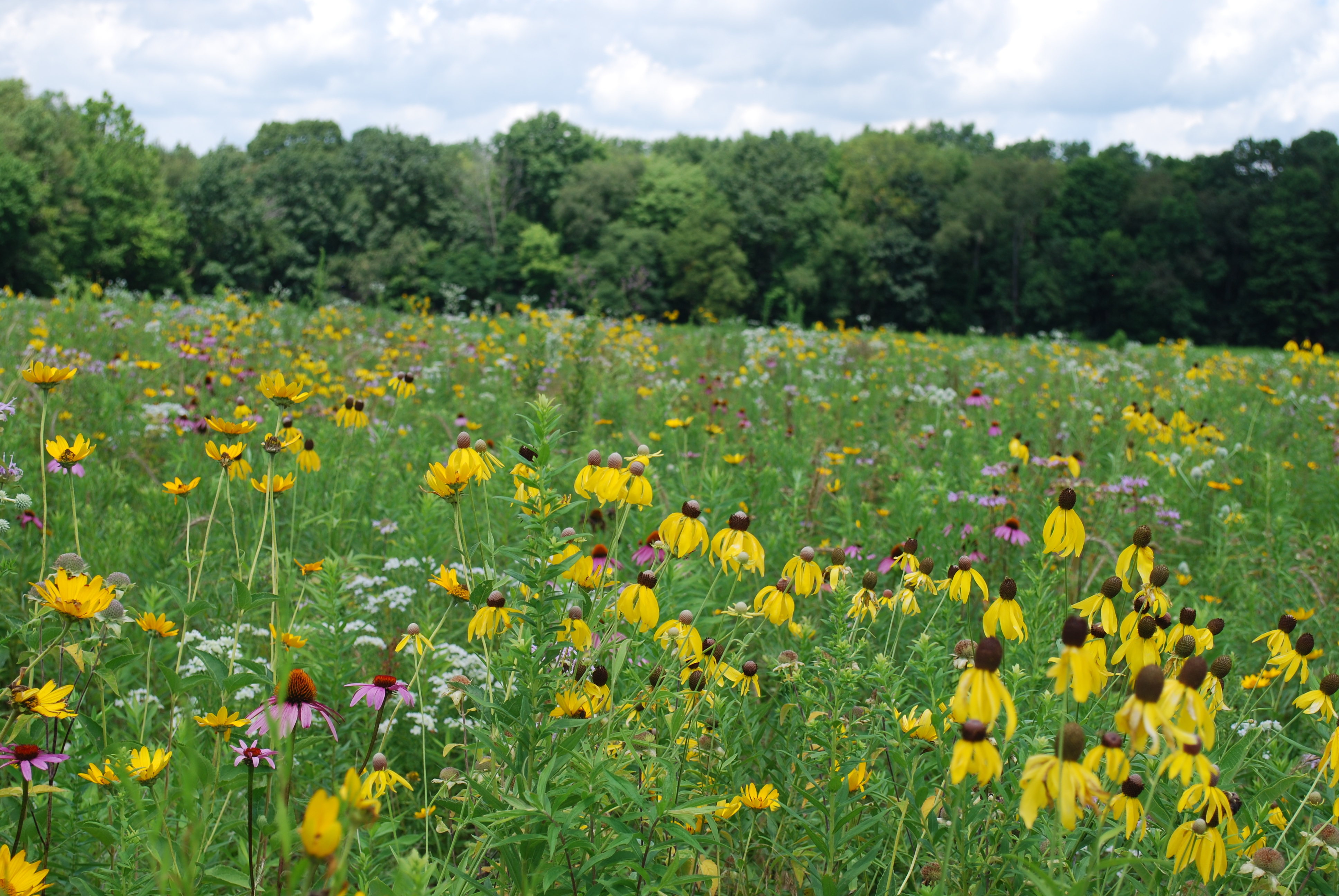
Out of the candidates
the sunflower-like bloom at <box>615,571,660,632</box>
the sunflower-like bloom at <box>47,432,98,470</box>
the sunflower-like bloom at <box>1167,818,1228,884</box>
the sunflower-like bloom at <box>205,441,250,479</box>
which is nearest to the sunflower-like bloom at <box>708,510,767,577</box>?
the sunflower-like bloom at <box>615,571,660,632</box>

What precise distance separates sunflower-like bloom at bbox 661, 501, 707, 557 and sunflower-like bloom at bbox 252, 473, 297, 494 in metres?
0.58

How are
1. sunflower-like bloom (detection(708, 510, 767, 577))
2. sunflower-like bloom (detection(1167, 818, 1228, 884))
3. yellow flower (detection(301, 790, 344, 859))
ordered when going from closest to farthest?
1. yellow flower (detection(301, 790, 344, 859))
2. sunflower-like bloom (detection(1167, 818, 1228, 884))
3. sunflower-like bloom (detection(708, 510, 767, 577))

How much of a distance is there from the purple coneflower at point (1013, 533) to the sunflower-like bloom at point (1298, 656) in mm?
1289

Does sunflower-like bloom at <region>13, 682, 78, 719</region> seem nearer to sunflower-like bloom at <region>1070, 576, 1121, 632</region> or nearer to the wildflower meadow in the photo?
the wildflower meadow

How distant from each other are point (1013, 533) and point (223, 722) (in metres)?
2.61

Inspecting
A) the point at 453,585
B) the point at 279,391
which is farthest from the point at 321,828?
the point at 279,391

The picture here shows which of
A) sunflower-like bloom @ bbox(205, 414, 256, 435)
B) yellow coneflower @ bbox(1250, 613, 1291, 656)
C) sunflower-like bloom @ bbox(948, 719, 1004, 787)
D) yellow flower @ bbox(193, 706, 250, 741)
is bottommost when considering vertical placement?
yellow flower @ bbox(193, 706, 250, 741)

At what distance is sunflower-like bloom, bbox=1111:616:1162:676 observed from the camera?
1.17 meters

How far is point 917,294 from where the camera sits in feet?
111

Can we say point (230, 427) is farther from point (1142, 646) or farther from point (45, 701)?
point (1142, 646)

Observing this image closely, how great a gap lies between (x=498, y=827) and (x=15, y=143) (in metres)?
34.4

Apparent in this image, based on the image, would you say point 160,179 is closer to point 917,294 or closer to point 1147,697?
point 917,294

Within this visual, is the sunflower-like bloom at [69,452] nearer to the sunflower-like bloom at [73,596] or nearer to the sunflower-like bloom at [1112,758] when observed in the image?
the sunflower-like bloom at [73,596]

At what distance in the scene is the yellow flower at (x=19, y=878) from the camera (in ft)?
3.27
